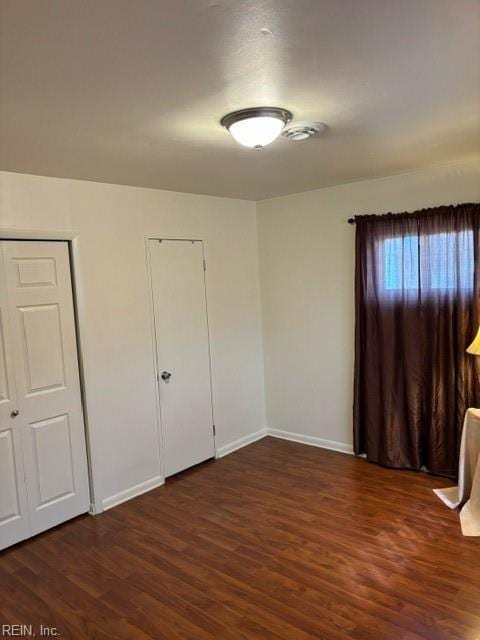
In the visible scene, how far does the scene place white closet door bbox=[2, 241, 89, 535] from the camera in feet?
10.1

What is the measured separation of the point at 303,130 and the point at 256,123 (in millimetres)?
379

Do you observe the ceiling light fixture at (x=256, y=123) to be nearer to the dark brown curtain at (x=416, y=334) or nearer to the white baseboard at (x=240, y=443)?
the dark brown curtain at (x=416, y=334)

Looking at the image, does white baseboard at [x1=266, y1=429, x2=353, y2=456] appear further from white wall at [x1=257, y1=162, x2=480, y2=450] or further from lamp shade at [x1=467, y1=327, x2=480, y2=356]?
lamp shade at [x1=467, y1=327, x2=480, y2=356]

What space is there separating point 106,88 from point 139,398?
253 cm

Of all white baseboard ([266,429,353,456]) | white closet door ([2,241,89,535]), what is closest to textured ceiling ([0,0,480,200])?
white closet door ([2,241,89,535])

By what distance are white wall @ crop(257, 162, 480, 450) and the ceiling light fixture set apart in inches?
78.5

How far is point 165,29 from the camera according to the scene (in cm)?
139

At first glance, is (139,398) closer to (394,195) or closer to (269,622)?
(269,622)

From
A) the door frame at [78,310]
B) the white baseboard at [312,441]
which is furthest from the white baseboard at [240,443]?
the door frame at [78,310]

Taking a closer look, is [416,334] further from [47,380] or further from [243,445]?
[47,380]

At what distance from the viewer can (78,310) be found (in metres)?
3.34

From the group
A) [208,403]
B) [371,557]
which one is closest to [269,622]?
[371,557]

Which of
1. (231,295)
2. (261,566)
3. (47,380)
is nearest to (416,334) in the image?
(231,295)

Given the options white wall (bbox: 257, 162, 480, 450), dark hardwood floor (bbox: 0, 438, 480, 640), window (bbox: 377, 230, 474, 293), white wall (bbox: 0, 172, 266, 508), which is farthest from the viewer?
white wall (bbox: 257, 162, 480, 450)
